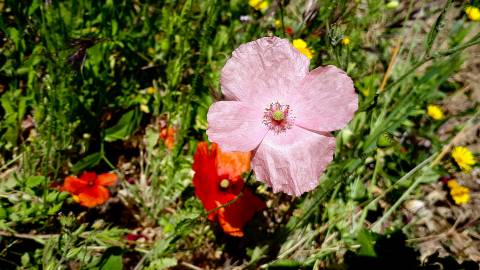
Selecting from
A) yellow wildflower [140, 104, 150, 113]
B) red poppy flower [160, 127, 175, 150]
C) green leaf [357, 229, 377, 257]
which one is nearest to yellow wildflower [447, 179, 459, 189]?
green leaf [357, 229, 377, 257]

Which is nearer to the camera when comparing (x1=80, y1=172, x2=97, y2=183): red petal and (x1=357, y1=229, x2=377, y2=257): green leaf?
(x1=357, y1=229, x2=377, y2=257): green leaf

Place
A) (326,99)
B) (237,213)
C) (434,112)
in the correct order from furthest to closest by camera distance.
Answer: (434,112)
(237,213)
(326,99)

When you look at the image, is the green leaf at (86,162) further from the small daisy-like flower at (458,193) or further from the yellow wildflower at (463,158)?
the small daisy-like flower at (458,193)

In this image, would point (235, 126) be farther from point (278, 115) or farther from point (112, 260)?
point (112, 260)

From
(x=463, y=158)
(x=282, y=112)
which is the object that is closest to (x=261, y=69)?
(x=282, y=112)

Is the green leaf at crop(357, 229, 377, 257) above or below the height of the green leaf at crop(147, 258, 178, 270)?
above

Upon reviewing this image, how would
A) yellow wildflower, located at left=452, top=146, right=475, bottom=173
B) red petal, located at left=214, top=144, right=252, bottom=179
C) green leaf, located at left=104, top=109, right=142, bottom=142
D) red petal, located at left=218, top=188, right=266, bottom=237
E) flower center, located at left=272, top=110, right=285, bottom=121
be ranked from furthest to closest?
yellow wildflower, located at left=452, top=146, right=475, bottom=173
green leaf, located at left=104, top=109, right=142, bottom=142
red petal, located at left=214, top=144, right=252, bottom=179
red petal, located at left=218, top=188, right=266, bottom=237
flower center, located at left=272, top=110, right=285, bottom=121

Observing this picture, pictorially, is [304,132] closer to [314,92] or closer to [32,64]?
[314,92]

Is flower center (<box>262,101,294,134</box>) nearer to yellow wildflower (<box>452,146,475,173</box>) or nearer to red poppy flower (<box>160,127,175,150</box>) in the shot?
red poppy flower (<box>160,127,175,150</box>)
